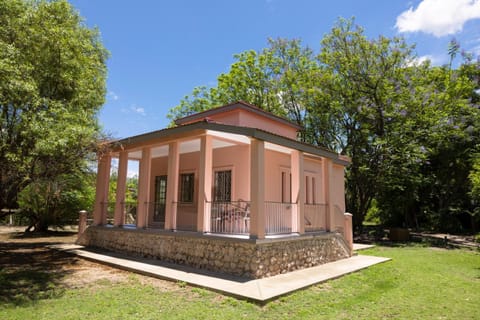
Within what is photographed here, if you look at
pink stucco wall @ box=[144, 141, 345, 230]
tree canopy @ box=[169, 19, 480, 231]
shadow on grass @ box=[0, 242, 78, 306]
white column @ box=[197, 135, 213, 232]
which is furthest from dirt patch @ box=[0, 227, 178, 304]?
tree canopy @ box=[169, 19, 480, 231]

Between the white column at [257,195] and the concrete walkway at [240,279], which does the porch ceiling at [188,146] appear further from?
the concrete walkway at [240,279]

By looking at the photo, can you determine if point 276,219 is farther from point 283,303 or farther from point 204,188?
point 283,303

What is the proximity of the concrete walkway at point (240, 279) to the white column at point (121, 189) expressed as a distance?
1354mm

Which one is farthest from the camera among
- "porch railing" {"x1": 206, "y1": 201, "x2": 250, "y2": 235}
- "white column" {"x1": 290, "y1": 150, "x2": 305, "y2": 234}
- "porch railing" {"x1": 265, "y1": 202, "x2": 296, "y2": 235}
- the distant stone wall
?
"porch railing" {"x1": 206, "y1": 201, "x2": 250, "y2": 235}

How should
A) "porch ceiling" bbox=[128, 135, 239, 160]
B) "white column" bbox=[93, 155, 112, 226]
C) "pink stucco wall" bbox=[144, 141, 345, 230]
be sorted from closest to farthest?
"porch ceiling" bbox=[128, 135, 239, 160], "pink stucco wall" bbox=[144, 141, 345, 230], "white column" bbox=[93, 155, 112, 226]

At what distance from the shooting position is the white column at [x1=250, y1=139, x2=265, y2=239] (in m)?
7.24

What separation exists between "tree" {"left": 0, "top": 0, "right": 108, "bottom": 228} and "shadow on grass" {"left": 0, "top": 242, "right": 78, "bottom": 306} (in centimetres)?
202

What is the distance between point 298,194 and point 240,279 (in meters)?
3.19

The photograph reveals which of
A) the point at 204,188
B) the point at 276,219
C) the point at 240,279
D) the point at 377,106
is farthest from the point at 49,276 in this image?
the point at 377,106

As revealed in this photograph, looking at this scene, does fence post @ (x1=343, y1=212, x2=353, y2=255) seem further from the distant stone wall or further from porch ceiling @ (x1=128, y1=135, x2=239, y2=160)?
porch ceiling @ (x1=128, y1=135, x2=239, y2=160)

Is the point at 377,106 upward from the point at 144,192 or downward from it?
upward

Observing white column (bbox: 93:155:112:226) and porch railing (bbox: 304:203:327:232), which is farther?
white column (bbox: 93:155:112:226)

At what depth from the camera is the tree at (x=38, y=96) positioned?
24.3ft

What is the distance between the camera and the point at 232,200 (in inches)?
408
